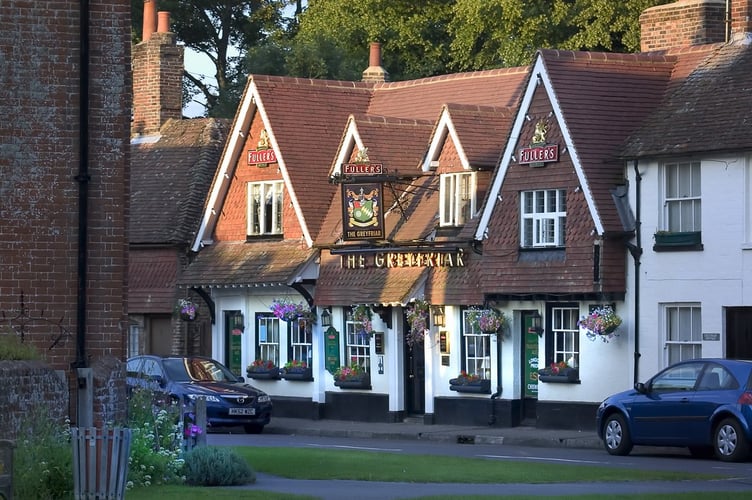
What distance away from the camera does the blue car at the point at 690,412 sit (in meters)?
27.3

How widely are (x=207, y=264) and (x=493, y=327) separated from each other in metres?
10.6

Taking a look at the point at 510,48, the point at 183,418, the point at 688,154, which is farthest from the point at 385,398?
the point at 183,418

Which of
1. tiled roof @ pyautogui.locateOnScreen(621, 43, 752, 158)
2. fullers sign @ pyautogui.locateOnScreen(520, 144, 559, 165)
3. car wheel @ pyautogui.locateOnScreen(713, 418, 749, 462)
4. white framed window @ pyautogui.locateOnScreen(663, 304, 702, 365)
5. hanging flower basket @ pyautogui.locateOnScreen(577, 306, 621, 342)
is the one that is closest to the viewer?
car wheel @ pyautogui.locateOnScreen(713, 418, 749, 462)

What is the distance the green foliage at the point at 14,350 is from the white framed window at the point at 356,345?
19760mm

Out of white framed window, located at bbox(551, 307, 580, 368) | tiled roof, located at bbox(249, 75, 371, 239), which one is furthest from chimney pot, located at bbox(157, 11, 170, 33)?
white framed window, located at bbox(551, 307, 580, 368)

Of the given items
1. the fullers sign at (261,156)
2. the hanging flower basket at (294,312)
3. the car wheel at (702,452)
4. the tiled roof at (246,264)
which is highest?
the fullers sign at (261,156)

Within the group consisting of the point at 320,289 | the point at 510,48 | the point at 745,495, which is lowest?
the point at 745,495

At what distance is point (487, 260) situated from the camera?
3747 centimetres

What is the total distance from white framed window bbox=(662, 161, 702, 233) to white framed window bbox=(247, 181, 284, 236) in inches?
474

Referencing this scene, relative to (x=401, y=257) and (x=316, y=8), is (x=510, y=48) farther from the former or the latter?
(x=401, y=257)

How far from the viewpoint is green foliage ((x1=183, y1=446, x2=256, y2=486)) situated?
2112 cm

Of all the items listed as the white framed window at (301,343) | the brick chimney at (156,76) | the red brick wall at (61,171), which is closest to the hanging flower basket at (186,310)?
the white framed window at (301,343)

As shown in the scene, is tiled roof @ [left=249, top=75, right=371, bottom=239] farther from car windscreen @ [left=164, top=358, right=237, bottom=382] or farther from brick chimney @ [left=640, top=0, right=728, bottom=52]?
brick chimney @ [left=640, top=0, right=728, bottom=52]

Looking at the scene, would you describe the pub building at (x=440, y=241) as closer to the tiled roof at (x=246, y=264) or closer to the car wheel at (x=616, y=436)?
the tiled roof at (x=246, y=264)
